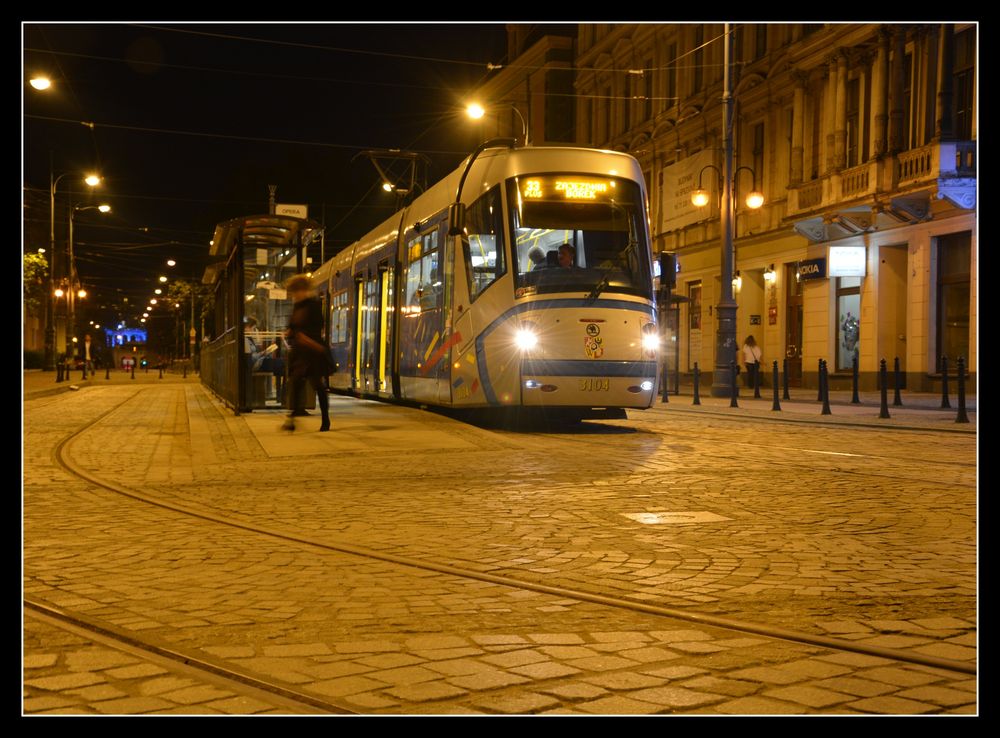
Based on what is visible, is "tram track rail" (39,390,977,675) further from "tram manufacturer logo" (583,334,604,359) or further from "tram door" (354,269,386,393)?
"tram door" (354,269,386,393)

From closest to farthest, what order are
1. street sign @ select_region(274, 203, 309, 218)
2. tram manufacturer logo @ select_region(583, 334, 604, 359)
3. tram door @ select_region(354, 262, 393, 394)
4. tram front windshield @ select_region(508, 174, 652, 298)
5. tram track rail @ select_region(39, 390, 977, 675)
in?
tram track rail @ select_region(39, 390, 977, 675) < tram manufacturer logo @ select_region(583, 334, 604, 359) < tram front windshield @ select_region(508, 174, 652, 298) < tram door @ select_region(354, 262, 393, 394) < street sign @ select_region(274, 203, 309, 218)

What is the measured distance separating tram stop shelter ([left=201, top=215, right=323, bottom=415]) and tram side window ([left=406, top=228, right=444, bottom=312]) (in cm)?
164

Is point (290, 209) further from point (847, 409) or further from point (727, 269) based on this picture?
point (847, 409)

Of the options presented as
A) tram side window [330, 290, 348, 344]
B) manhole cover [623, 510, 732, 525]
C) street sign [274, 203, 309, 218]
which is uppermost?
street sign [274, 203, 309, 218]

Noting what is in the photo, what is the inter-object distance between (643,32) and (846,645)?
3929cm

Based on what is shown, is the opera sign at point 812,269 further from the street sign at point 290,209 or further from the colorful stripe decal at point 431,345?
the street sign at point 290,209

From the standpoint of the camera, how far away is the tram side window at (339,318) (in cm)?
2602

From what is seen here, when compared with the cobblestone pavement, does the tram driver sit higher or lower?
higher

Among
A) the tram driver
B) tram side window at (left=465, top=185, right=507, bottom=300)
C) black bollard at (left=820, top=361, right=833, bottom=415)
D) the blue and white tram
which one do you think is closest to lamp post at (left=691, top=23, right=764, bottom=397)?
black bollard at (left=820, top=361, right=833, bottom=415)

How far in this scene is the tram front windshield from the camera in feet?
46.1

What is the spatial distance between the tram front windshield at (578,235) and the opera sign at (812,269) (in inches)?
678

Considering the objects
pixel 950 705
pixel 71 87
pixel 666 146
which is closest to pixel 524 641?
pixel 950 705

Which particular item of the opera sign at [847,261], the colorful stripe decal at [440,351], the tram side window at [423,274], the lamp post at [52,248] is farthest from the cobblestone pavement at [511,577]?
the lamp post at [52,248]

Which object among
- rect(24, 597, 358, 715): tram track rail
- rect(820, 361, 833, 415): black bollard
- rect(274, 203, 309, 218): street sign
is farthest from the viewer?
rect(274, 203, 309, 218): street sign
